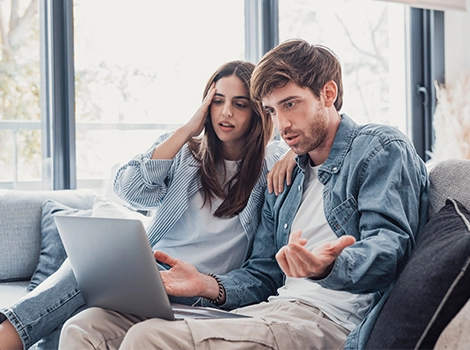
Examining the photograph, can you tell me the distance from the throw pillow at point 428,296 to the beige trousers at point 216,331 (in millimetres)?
221

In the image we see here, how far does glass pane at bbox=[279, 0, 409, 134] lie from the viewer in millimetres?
3443

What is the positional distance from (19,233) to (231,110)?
106 cm

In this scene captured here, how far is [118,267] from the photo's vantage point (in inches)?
52.0

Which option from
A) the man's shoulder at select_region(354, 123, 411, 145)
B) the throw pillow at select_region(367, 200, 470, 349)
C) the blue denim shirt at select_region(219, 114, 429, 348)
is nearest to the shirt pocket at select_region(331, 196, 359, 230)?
the blue denim shirt at select_region(219, 114, 429, 348)

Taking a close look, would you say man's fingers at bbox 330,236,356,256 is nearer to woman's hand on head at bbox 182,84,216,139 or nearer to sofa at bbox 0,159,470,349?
sofa at bbox 0,159,470,349

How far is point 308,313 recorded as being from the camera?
1427 millimetres

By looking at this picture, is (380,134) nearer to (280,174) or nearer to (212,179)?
(280,174)

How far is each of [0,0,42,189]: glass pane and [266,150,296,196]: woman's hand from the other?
4.69ft

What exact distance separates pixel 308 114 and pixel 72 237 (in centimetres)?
67

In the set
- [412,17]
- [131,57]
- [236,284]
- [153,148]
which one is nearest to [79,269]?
[236,284]

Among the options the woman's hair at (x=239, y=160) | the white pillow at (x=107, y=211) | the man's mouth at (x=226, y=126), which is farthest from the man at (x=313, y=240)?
the white pillow at (x=107, y=211)

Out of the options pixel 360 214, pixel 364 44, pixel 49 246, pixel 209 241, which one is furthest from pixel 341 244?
pixel 364 44

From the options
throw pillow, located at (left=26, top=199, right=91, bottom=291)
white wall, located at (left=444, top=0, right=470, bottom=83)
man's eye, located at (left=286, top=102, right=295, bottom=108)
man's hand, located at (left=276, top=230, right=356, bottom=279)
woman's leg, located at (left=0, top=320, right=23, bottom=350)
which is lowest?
woman's leg, located at (left=0, top=320, right=23, bottom=350)

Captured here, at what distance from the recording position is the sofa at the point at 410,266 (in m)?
1.04
